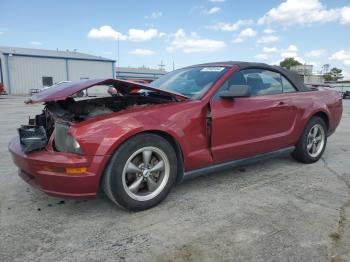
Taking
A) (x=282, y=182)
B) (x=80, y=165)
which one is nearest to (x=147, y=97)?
(x=80, y=165)

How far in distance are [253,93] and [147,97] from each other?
50.8 inches

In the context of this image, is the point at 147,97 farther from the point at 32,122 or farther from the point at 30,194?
the point at 30,194

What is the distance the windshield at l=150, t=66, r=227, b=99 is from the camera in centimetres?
358

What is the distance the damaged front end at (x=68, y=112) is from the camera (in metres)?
2.81

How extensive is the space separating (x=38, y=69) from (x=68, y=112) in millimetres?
34986

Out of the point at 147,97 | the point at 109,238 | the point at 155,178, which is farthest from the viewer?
the point at 147,97

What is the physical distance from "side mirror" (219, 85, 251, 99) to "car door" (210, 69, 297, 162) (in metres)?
0.08

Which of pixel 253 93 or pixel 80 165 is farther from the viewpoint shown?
pixel 253 93

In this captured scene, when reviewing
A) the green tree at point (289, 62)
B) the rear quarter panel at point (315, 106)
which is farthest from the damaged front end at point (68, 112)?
the green tree at point (289, 62)

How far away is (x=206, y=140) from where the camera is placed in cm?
335

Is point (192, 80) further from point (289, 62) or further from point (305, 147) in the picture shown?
point (289, 62)

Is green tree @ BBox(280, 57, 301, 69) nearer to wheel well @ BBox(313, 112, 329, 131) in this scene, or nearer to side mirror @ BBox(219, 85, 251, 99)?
wheel well @ BBox(313, 112, 329, 131)

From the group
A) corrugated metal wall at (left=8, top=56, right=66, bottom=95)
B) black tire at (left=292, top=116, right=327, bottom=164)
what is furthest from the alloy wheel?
corrugated metal wall at (left=8, top=56, right=66, bottom=95)

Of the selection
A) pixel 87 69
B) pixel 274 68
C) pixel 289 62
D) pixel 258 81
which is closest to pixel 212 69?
pixel 258 81
